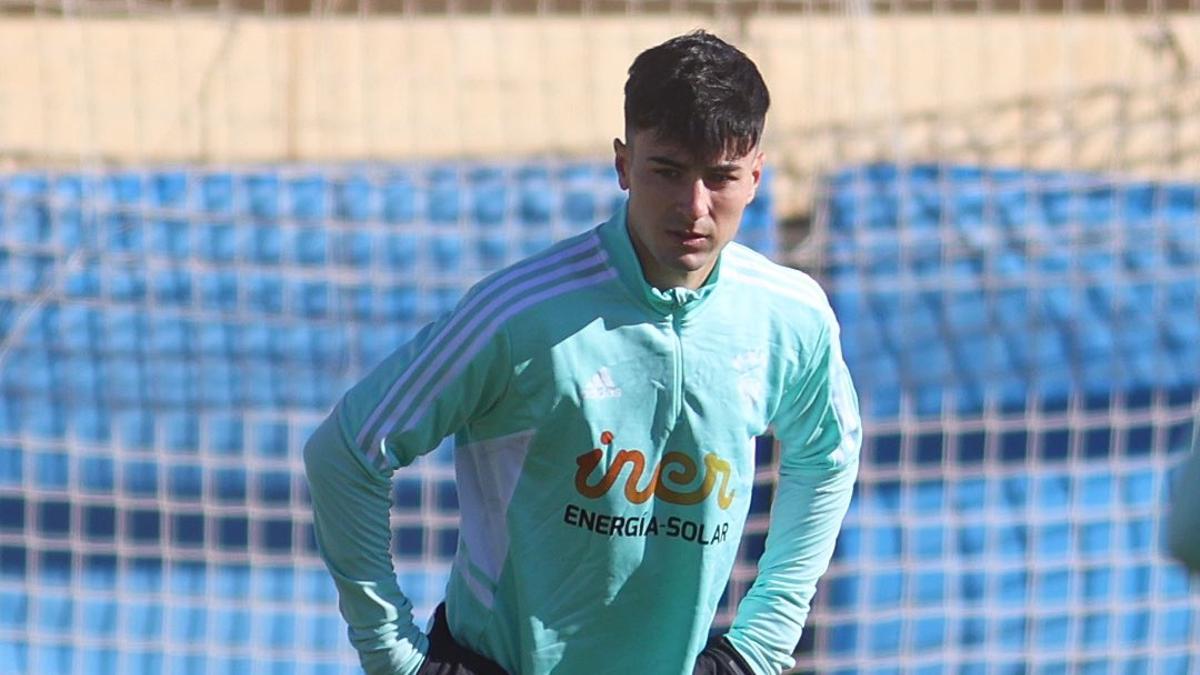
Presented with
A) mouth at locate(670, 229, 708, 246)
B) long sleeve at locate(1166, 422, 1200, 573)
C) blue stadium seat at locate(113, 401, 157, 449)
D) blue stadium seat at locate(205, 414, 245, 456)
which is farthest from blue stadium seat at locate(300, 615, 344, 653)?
long sleeve at locate(1166, 422, 1200, 573)

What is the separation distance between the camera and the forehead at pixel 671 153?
2018 mm

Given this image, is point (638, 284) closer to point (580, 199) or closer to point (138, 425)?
point (580, 199)

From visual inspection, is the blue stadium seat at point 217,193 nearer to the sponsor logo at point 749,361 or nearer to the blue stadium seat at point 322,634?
the blue stadium seat at point 322,634

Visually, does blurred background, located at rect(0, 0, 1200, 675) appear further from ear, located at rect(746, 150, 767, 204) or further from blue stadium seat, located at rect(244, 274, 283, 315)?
ear, located at rect(746, 150, 767, 204)

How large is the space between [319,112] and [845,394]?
10.2ft

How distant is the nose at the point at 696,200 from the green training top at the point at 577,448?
118mm

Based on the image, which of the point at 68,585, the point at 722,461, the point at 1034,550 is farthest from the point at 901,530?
the point at 722,461

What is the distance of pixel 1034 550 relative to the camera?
492 centimetres

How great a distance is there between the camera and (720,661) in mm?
2285

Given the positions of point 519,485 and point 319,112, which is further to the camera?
point 319,112

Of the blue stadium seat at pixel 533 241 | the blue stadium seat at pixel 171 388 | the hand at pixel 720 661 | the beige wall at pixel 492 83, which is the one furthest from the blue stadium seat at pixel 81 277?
the hand at pixel 720 661

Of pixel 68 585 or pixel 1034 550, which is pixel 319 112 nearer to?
pixel 68 585

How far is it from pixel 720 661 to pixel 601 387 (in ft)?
1.45

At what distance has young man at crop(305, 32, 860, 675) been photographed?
80.5 inches
